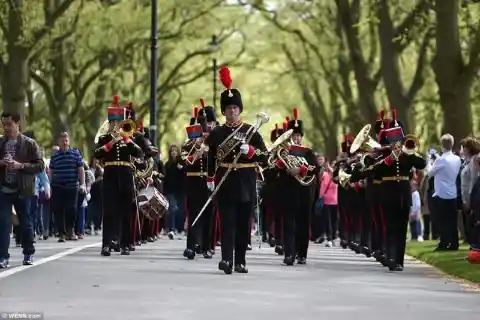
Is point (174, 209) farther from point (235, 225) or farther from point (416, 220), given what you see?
point (235, 225)

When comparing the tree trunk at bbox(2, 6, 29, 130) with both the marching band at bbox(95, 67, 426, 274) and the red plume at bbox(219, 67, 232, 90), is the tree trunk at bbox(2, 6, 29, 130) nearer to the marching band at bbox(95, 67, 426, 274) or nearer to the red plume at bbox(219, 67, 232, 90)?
the marching band at bbox(95, 67, 426, 274)

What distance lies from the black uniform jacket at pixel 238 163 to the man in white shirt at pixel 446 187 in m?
7.13

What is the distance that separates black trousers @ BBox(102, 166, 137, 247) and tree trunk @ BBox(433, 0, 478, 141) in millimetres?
9510

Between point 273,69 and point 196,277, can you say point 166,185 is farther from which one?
point 273,69

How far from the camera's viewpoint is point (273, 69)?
78812mm

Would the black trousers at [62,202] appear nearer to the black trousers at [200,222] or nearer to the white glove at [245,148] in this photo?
the black trousers at [200,222]

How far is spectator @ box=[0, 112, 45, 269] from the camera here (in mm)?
18312

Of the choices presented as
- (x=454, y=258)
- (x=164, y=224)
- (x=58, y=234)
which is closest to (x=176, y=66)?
(x=164, y=224)

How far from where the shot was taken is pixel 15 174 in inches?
723

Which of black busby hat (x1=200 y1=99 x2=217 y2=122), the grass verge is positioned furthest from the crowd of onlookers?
black busby hat (x1=200 y1=99 x2=217 y2=122)

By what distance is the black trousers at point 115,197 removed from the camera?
22281mm

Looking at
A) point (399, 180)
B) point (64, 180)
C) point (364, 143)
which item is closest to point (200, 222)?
point (364, 143)

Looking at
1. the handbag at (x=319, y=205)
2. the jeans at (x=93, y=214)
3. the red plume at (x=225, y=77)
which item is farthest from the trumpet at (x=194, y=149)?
the jeans at (x=93, y=214)

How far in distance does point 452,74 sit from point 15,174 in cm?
1371
